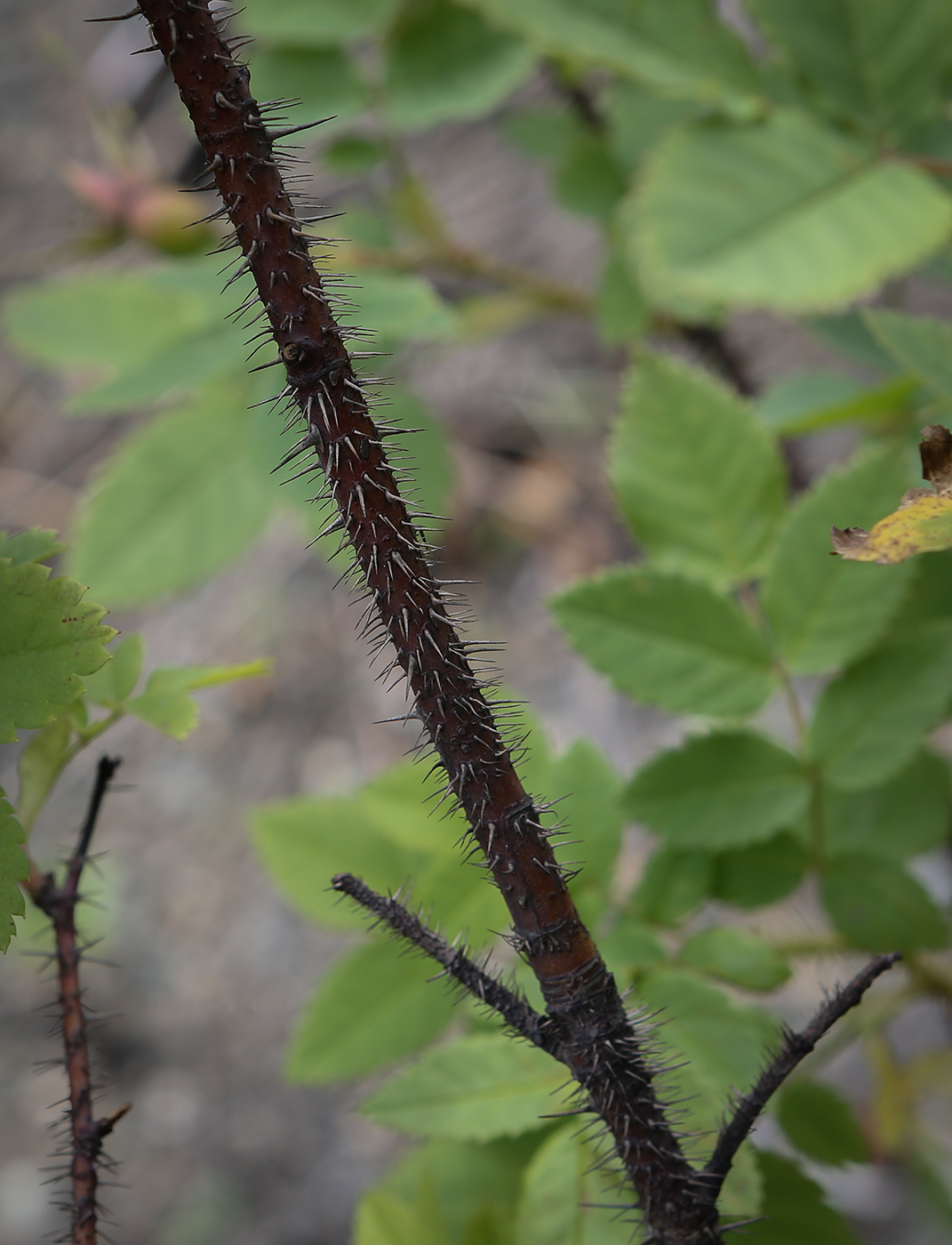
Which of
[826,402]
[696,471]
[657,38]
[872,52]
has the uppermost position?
[657,38]

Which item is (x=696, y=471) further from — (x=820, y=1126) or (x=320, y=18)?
(x=320, y=18)

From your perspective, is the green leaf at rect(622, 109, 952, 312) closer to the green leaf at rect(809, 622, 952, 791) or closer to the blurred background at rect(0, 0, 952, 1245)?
the blurred background at rect(0, 0, 952, 1245)

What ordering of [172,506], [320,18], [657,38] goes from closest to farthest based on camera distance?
[657,38]
[320,18]
[172,506]

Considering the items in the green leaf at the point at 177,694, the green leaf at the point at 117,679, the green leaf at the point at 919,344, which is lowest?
the green leaf at the point at 177,694

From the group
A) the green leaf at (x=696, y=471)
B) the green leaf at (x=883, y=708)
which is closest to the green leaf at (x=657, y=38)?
the green leaf at (x=696, y=471)

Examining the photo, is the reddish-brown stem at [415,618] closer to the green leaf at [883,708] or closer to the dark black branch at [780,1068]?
the dark black branch at [780,1068]

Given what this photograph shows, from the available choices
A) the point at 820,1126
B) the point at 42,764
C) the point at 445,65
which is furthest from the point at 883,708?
the point at 445,65

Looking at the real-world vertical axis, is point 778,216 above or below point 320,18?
below
